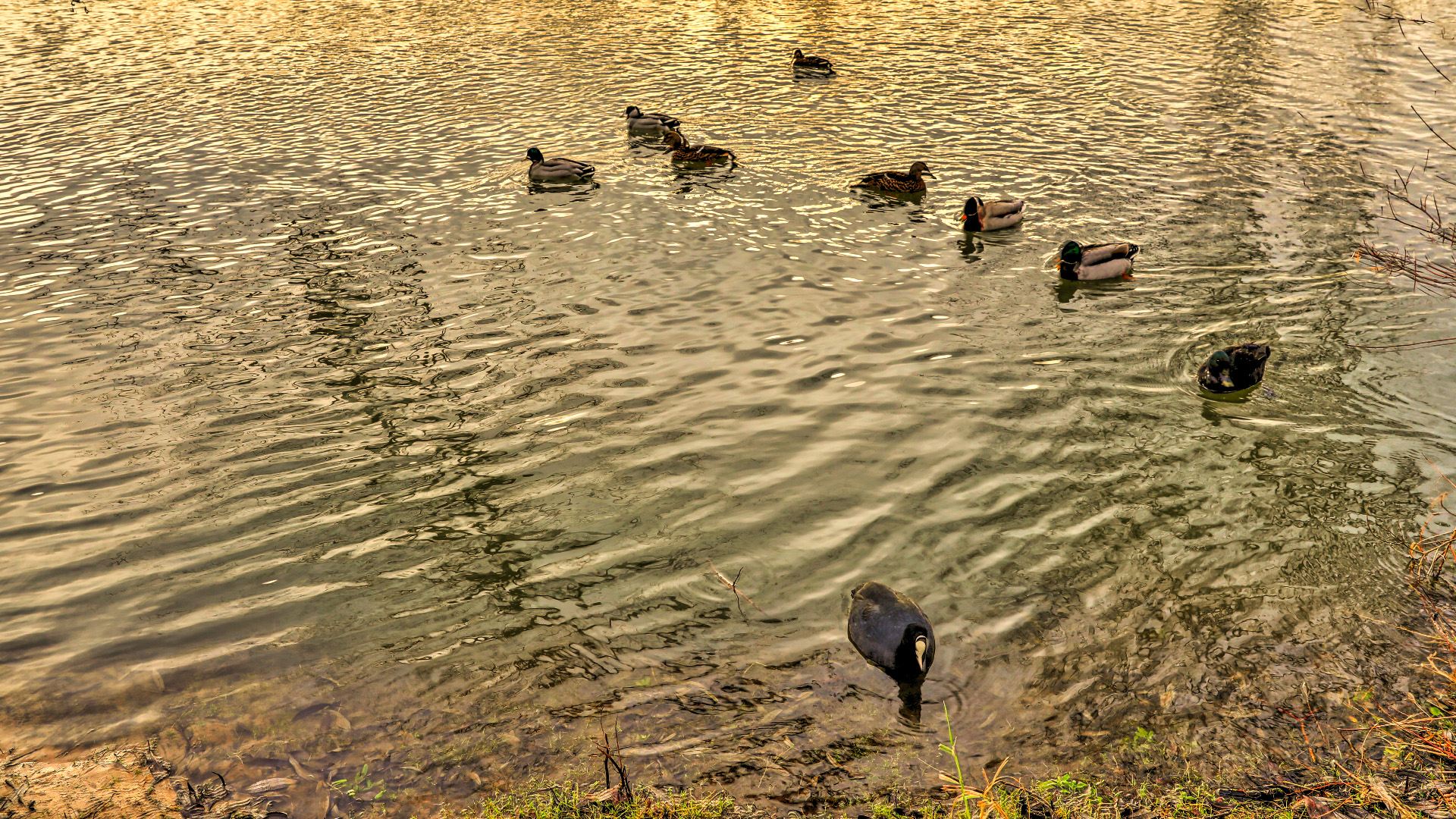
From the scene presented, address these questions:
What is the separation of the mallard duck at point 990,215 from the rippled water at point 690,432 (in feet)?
0.75

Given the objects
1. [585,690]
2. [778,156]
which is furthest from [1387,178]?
[585,690]

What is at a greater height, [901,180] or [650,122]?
[650,122]

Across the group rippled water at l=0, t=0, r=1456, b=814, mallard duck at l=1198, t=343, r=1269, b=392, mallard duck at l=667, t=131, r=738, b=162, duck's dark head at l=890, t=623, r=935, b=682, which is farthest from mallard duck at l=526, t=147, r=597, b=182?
duck's dark head at l=890, t=623, r=935, b=682

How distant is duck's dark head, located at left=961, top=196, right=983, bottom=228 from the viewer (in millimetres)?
13125

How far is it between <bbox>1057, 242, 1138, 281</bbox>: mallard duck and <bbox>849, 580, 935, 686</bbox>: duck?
22.8ft

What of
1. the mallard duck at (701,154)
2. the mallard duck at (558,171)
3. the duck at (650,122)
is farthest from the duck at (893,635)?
the duck at (650,122)

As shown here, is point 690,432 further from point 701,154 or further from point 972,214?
point 701,154

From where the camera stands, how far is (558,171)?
605 inches

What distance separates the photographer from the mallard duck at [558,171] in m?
15.3

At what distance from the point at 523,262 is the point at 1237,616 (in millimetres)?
10104

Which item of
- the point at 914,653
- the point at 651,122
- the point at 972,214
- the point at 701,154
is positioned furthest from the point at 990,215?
the point at 914,653

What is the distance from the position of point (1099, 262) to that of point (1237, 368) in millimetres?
2884

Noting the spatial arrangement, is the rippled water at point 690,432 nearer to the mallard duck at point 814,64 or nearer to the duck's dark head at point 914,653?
the duck's dark head at point 914,653

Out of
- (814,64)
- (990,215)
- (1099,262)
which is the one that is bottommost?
(1099,262)
